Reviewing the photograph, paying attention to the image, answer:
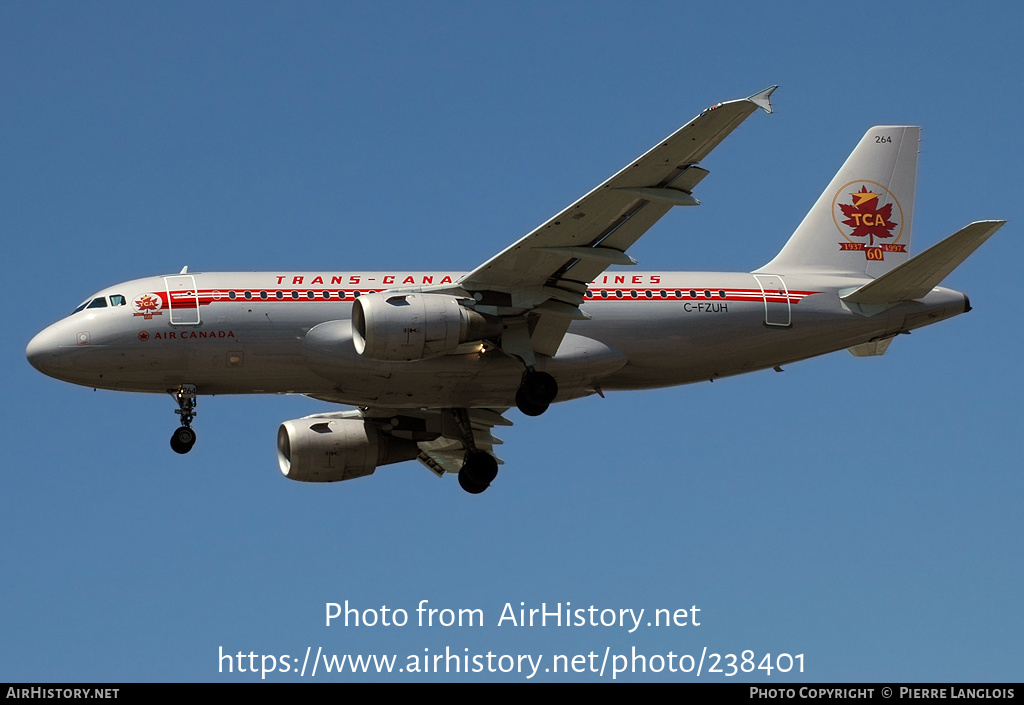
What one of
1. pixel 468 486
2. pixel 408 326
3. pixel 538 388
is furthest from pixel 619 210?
pixel 468 486

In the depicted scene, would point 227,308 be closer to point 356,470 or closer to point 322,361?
point 322,361

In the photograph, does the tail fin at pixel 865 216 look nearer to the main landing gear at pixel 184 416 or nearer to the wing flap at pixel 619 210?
the wing flap at pixel 619 210

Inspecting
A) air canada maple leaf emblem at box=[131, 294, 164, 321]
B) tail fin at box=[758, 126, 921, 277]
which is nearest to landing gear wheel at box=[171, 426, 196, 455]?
air canada maple leaf emblem at box=[131, 294, 164, 321]

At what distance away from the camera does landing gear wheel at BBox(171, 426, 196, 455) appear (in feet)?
135

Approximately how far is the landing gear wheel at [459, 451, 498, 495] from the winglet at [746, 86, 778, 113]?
14.9m

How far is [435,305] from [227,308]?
5379 millimetres

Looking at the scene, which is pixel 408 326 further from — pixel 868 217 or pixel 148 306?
pixel 868 217

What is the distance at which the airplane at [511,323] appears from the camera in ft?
128

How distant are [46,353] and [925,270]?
74.4 ft

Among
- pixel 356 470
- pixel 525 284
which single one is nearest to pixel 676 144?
pixel 525 284

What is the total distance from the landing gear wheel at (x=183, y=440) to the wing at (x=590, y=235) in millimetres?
8044

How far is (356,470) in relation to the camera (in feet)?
153
